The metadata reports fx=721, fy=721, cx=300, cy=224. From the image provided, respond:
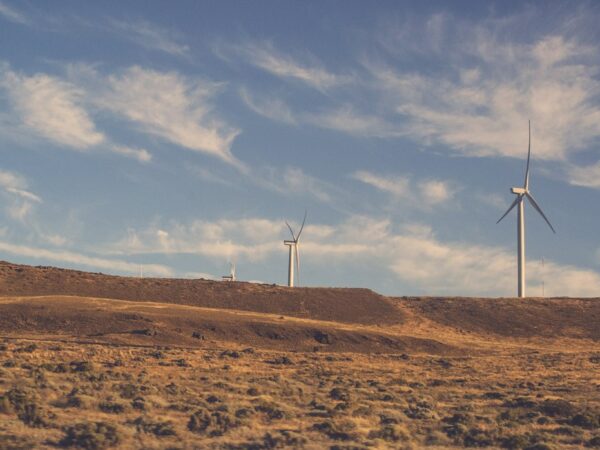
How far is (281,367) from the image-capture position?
2239 inches

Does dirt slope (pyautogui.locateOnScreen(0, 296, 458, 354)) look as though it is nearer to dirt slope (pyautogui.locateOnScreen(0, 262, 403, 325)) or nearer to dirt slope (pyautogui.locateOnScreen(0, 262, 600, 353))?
dirt slope (pyautogui.locateOnScreen(0, 262, 600, 353))

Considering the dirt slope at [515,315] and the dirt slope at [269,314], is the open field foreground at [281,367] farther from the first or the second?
the dirt slope at [515,315]

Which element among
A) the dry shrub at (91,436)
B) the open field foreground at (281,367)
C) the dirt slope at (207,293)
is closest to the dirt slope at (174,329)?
the open field foreground at (281,367)

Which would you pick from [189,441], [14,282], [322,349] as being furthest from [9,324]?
[189,441]

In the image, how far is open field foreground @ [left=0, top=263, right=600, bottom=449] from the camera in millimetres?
29406

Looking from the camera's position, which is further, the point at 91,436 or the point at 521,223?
the point at 521,223

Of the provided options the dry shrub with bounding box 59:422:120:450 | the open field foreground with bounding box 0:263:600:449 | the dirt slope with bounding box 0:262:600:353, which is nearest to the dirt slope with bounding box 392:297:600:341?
the dirt slope with bounding box 0:262:600:353

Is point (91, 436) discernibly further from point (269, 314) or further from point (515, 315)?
point (515, 315)

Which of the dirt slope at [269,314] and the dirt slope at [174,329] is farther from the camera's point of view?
the dirt slope at [269,314]

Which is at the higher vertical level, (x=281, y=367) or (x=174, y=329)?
(x=174, y=329)

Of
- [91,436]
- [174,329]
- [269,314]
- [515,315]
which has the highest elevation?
[515,315]

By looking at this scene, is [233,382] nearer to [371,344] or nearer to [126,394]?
[126,394]

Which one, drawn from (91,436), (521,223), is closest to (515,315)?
(521,223)

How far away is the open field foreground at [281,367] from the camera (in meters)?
29.4
